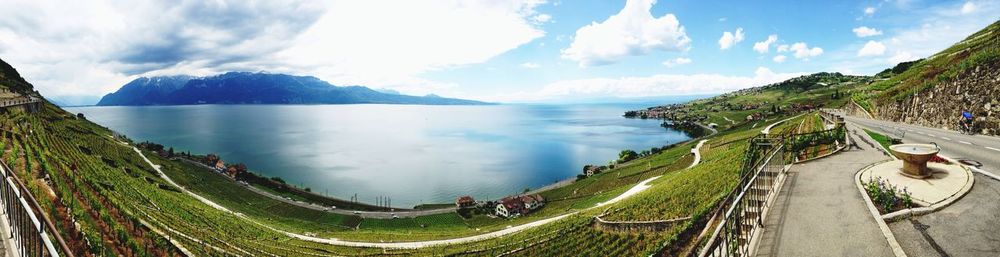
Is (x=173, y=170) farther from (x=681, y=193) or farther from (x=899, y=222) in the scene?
(x=899, y=222)

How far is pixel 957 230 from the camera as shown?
9172 mm

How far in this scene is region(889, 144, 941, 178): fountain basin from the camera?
40.6ft

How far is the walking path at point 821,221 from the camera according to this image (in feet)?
28.5

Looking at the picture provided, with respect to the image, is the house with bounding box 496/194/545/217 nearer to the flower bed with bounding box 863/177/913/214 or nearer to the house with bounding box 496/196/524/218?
the house with bounding box 496/196/524/218

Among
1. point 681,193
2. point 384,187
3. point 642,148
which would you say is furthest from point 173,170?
point 642,148

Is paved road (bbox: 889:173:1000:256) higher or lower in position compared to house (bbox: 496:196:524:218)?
higher

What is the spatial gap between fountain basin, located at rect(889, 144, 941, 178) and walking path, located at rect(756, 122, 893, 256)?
1441 mm

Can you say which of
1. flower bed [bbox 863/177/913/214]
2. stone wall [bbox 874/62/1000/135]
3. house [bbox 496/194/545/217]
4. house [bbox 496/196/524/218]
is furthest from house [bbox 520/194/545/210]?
flower bed [bbox 863/177/913/214]

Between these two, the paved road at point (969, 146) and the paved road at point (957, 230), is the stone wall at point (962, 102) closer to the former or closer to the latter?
the paved road at point (969, 146)

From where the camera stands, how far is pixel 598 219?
34844 mm

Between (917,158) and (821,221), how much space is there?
17.5ft

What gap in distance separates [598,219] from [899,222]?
2554cm

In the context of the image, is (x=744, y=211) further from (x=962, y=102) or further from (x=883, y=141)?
(x=962, y=102)

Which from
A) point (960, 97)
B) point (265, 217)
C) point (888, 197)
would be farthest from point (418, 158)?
point (888, 197)
